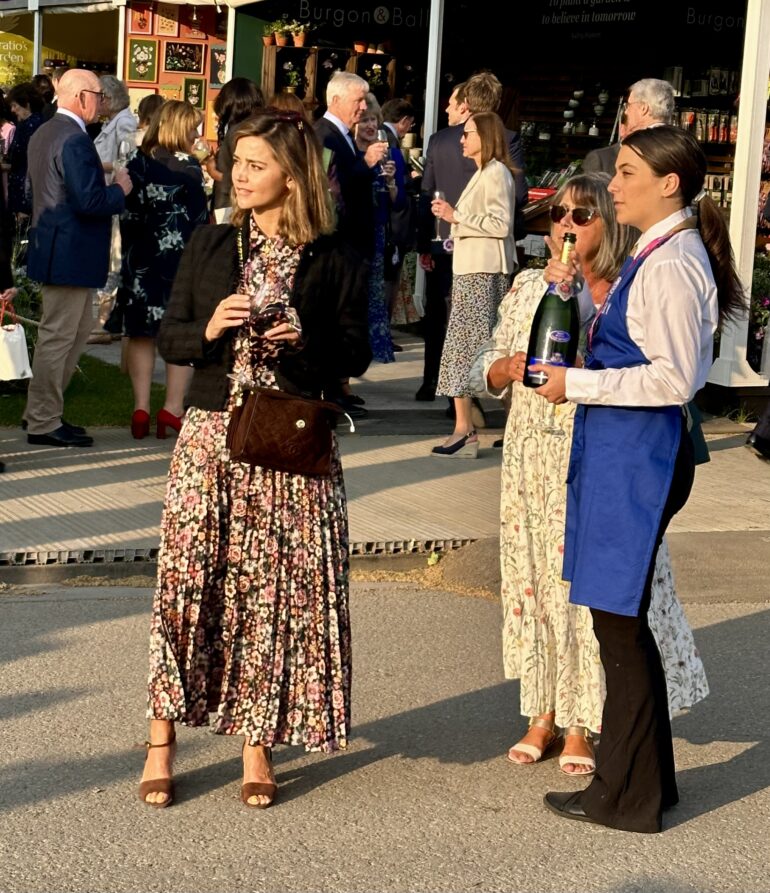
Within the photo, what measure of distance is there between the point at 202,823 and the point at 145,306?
18.3ft

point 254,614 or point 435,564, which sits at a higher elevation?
point 254,614

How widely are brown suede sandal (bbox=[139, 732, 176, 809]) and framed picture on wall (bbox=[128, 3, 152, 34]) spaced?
16.1 metres

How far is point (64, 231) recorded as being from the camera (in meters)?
9.11

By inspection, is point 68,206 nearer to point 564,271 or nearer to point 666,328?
point 564,271

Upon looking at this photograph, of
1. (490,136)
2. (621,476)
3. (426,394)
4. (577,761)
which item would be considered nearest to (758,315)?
(426,394)

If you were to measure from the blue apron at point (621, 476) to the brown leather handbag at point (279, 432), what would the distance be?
2.49 feet

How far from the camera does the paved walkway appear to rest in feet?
24.7

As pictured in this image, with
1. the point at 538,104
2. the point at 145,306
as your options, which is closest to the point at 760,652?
the point at 145,306

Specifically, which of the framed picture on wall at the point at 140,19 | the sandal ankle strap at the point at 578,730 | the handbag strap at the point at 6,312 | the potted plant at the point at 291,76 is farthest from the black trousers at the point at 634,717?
the framed picture on wall at the point at 140,19

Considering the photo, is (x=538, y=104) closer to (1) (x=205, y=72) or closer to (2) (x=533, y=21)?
(2) (x=533, y=21)

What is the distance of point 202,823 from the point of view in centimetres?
448

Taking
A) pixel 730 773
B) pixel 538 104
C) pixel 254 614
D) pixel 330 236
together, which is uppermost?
pixel 538 104

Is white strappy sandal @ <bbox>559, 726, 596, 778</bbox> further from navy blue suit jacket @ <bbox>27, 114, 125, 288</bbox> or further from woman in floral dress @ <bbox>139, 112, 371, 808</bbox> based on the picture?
navy blue suit jacket @ <bbox>27, 114, 125, 288</bbox>

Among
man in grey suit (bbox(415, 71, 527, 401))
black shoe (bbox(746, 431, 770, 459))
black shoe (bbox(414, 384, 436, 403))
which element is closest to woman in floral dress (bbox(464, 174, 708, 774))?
black shoe (bbox(746, 431, 770, 459))
